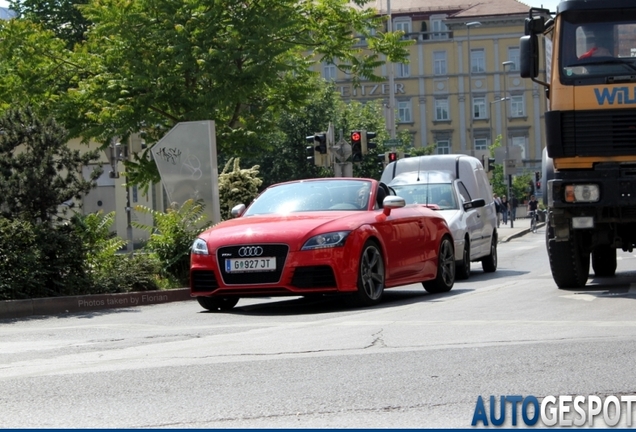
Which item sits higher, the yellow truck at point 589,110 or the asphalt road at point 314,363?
the yellow truck at point 589,110

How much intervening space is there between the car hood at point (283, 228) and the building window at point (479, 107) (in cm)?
8996

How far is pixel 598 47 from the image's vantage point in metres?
13.9

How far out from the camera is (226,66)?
26.2 m

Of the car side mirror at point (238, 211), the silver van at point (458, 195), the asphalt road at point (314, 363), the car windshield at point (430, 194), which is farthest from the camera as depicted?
the car windshield at point (430, 194)

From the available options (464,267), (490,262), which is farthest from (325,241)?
(490,262)

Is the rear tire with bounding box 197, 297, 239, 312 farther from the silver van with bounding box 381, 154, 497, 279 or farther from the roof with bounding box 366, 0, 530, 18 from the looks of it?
the roof with bounding box 366, 0, 530, 18

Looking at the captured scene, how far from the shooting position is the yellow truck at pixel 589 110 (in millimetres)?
13688

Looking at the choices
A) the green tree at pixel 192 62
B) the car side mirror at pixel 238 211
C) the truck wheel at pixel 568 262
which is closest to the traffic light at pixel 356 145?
the green tree at pixel 192 62

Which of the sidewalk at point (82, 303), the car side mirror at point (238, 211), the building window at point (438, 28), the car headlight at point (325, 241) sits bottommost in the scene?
the sidewalk at point (82, 303)

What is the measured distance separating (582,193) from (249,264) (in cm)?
360

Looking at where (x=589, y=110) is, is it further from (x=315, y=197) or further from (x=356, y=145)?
(x=356, y=145)

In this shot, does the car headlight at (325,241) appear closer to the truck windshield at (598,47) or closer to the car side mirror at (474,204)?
the truck windshield at (598,47)

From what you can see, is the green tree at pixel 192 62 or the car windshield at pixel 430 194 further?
the green tree at pixel 192 62

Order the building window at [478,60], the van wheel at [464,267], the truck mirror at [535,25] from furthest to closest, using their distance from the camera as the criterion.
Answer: the building window at [478,60]
the van wheel at [464,267]
the truck mirror at [535,25]
